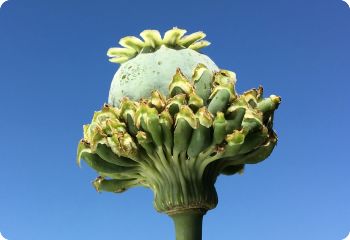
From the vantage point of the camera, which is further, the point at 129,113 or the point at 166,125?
the point at 129,113

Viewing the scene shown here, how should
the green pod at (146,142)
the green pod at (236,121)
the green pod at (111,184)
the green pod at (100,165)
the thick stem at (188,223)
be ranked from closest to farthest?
1. the green pod at (146,142)
2. the green pod at (236,121)
3. the thick stem at (188,223)
4. the green pod at (100,165)
5. the green pod at (111,184)

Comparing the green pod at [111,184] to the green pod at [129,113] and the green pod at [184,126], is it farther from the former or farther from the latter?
the green pod at [184,126]

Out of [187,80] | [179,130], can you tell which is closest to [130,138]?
[179,130]

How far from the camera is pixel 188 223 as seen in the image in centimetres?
599

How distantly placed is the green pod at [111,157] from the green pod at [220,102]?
1.10m

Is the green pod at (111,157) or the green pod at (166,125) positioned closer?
the green pod at (166,125)

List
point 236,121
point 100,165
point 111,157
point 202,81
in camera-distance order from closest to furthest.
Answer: point 236,121
point 111,157
point 202,81
point 100,165

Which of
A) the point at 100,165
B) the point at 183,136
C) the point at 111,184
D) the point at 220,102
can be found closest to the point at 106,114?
the point at 100,165

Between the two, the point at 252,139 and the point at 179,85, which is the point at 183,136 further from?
the point at 252,139

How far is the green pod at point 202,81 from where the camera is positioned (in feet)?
19.7

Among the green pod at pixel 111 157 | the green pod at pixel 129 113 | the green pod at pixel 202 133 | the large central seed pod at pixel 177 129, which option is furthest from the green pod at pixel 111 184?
the green pod at pixel 202 133

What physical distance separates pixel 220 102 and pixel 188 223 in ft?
4.56

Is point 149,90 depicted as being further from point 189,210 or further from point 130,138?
point 189,210

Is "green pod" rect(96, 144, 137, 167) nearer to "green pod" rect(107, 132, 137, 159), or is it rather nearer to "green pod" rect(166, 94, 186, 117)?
"green pod" rect(107, 132, 137, 159)
